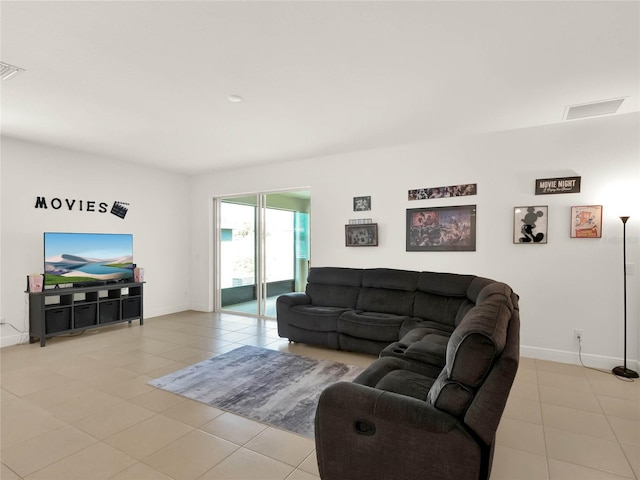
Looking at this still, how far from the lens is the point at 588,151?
3.65 m

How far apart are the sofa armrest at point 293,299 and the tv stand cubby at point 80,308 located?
2.51 m

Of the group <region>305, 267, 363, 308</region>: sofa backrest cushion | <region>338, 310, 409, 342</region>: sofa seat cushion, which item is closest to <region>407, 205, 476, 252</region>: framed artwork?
<region>305, 267, 363, 308</region>: sofa backrest cushion

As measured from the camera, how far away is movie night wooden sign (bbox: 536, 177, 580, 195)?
3.70 metres

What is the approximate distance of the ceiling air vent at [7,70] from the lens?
8.40 feet

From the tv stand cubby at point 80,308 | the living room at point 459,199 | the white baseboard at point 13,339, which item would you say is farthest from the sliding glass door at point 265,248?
the white baseboard at point 13,339

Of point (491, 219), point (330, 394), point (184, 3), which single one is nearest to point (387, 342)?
point (491, 219)

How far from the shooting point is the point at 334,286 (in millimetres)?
4703

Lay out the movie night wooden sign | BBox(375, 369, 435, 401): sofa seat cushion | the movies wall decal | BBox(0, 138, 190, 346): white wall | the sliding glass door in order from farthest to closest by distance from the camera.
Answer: the sliding glass door
BBox(0, 138, 190, 346): white wall
the movies wall decal
the movie night wooden sign
BBox(375, 369, 435, 401): sofa seat cushion

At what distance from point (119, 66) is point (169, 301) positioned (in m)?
4.71

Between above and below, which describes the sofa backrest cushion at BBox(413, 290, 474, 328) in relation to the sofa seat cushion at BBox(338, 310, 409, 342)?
above

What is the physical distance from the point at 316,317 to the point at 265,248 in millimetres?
2264

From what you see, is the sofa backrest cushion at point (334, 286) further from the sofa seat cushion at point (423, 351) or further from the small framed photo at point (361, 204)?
the sofa seat cushion at point (423, 351)

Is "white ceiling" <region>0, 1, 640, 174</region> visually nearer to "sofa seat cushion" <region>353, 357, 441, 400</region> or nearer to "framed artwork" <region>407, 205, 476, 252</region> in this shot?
"framed artwork" <region>407, 205, 476, 252</region>

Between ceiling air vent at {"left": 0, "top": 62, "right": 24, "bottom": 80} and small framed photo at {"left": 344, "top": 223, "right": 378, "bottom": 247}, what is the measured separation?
386 centimetres
